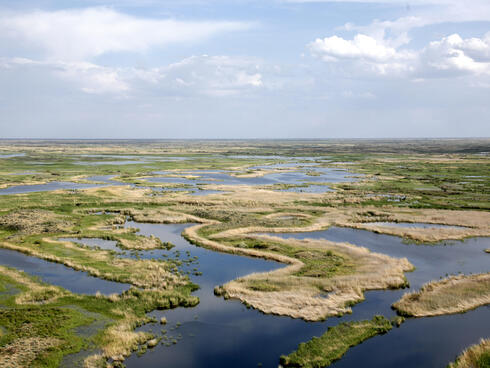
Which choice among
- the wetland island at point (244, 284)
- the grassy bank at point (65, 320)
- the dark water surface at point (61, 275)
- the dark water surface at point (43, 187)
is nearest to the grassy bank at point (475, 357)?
the wetland island at point (244, 284)

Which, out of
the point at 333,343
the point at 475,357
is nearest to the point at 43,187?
the point at 333,343

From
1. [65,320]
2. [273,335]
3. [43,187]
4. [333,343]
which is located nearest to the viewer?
[333,343]

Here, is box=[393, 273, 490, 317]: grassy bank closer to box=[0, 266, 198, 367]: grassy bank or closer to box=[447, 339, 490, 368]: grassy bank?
box=[447, 339, 490, 368]: grassy bank

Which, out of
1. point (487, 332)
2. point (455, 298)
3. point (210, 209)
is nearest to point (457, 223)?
point (455, 298)

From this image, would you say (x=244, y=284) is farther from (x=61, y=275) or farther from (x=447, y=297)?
(x=61, y=275)

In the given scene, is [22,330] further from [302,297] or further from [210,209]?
[210,209]

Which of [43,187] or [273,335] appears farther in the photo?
[43,187]

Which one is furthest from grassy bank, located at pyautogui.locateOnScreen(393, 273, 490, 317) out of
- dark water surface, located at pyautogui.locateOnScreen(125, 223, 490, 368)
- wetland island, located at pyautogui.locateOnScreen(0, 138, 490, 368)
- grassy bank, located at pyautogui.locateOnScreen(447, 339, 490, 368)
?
grassy bank, located at pyautogui.locateOnScreen(447, 339, 490, 368)
